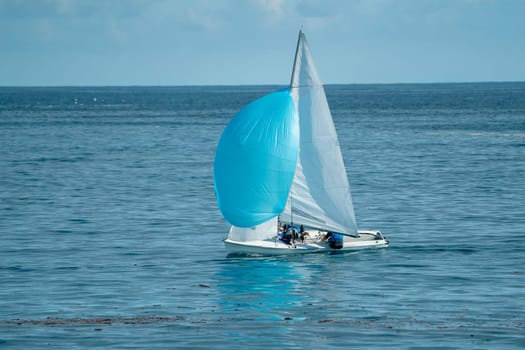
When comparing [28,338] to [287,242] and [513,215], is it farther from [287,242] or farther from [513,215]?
[513,215]

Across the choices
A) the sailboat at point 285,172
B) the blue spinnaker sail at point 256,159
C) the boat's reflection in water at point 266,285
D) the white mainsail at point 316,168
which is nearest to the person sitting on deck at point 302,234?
the sailboat at point 285,172

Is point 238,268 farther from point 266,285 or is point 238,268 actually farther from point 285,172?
point 285,172

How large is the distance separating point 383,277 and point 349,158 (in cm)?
5128

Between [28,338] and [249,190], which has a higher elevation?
[249,190]

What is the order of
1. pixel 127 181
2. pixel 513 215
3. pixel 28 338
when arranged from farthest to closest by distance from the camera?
pixel 127 181 → pixel 513 215 → pixel 28 338

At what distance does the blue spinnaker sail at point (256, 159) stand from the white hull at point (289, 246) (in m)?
0.95

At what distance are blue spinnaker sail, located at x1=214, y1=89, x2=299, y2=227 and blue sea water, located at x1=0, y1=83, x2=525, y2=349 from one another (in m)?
2.14

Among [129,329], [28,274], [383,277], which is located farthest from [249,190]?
[129,329]

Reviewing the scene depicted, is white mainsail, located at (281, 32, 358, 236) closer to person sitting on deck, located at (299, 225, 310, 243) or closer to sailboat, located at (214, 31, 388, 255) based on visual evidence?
sailboat, located at (214, 31, 388, 255)

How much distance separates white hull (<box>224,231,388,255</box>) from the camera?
132 feet

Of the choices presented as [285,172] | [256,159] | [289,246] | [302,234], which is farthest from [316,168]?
[289,246]

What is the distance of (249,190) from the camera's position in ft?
131

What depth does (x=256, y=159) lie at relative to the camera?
131 ft

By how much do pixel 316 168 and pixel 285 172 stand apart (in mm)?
1432
